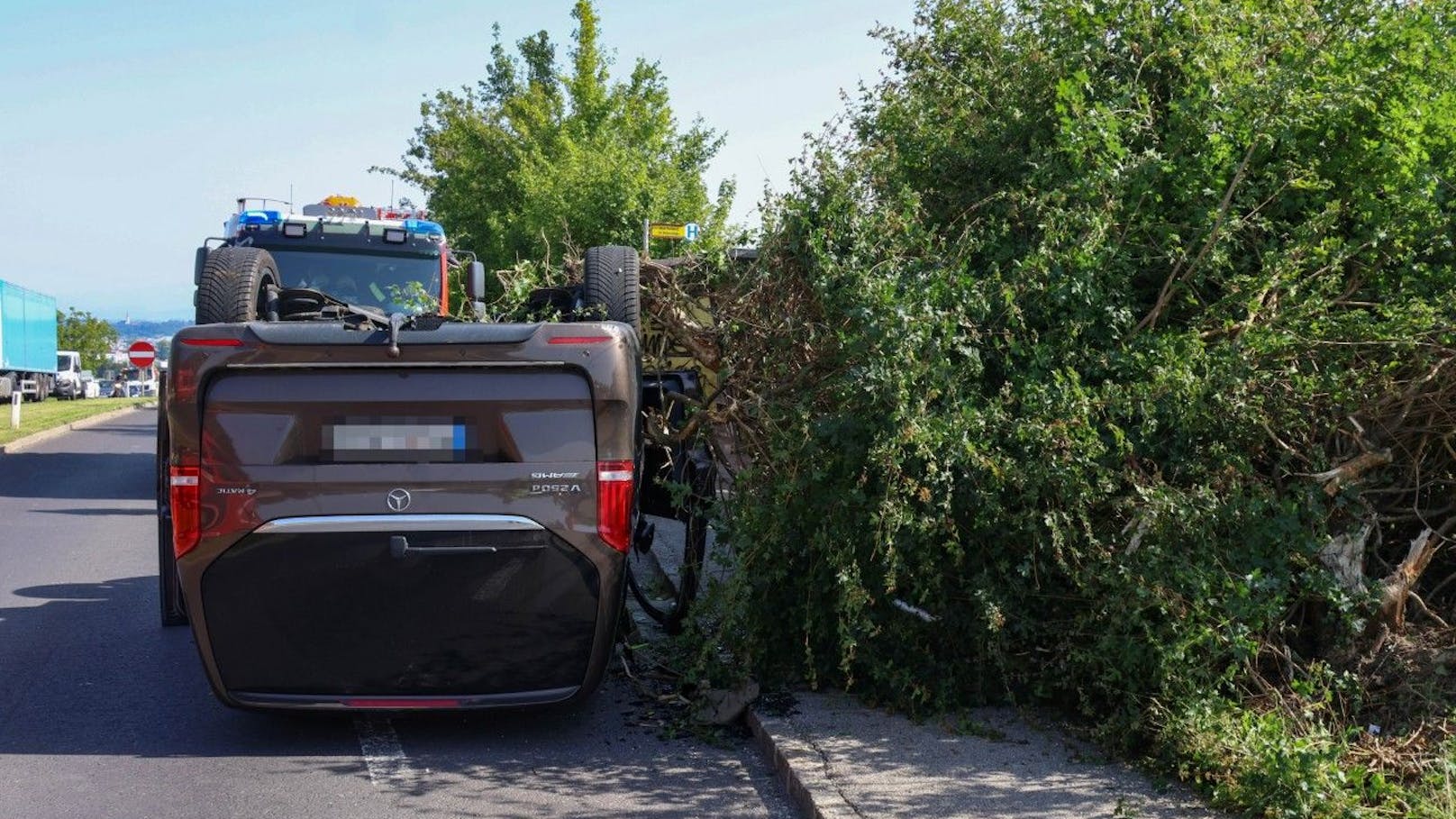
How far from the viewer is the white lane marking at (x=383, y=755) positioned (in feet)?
19.0

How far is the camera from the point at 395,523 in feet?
19.1

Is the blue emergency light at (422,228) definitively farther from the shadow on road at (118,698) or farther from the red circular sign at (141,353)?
the red circular sign at (141,353)

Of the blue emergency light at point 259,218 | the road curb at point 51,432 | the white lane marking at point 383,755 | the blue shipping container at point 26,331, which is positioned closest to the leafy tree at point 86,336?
the blue shipping container at point 26,331

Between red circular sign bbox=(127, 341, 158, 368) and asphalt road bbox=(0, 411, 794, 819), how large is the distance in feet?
61.8

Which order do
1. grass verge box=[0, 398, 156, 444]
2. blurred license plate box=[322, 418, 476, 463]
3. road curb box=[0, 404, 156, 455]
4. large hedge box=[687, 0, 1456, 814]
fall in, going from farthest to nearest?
grass verge box=[0, 398, 156, 444] < road curb box=[0, 404, 156, 455] < blurred license plate box=[322, 418, 476, 463] < large hedge box=[687, 0, 1456, 814]

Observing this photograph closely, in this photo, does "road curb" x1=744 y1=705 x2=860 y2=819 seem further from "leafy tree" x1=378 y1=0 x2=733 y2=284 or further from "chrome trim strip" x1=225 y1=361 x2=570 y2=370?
"leafy tree" x1=378 y1=0 x2=733 y2=284

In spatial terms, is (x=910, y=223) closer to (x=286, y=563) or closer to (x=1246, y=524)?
(x=1246, y=524)

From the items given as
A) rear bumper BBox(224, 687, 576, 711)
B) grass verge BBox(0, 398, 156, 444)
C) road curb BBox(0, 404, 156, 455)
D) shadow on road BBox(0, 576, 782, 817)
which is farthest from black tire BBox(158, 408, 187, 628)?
grass verge BBox(0, 398, 156, 444)

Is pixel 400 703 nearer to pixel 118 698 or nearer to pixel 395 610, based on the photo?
pixel 395 610

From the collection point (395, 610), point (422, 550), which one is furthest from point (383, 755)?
point (422, 550)

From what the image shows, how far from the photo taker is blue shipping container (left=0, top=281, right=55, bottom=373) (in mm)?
42756

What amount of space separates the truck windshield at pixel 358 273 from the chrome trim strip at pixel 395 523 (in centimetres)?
709

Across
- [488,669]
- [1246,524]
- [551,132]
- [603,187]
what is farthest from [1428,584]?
[551,132]

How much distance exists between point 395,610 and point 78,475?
1665 centimetres
